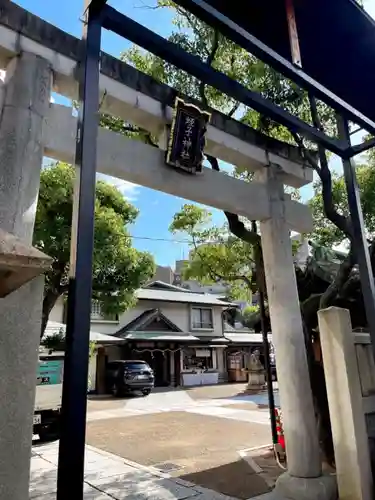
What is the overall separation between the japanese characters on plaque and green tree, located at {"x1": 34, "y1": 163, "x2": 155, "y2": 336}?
4.14m

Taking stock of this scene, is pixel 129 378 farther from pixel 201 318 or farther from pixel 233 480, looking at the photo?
pixel 233 480

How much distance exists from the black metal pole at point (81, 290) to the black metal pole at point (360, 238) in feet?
6.70

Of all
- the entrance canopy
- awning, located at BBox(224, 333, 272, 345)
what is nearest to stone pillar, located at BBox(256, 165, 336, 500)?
the entrance canopy

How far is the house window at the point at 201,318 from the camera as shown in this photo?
25.4 metres

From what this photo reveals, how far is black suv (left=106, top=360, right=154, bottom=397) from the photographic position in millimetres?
17531

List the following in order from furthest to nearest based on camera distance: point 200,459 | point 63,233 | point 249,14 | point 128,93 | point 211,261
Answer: point 211,261, point 63,233, point 200,459, point 128,93, point 249,14

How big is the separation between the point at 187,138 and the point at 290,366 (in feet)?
10.7

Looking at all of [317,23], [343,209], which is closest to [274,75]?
[317,23]

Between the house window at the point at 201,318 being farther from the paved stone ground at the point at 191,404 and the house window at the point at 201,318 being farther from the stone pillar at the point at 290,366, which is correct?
the stone pillar at the point at 290,366

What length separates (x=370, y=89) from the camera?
312 cm

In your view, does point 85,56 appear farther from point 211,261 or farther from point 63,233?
point 211,261

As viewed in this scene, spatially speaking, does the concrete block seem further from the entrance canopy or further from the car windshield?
the car windshield

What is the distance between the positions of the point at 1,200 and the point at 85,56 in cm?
186

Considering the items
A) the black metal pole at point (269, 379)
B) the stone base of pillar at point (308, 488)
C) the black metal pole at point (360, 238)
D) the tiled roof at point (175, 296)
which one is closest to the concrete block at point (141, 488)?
the stone base of pillar at point (308, 488)
